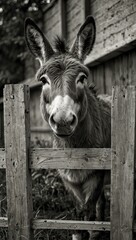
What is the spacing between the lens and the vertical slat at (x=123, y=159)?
7.42 ft

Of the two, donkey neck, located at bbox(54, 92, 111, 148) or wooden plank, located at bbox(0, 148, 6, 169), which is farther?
donkey neck, located at bbox(54, 92, 111, 148)

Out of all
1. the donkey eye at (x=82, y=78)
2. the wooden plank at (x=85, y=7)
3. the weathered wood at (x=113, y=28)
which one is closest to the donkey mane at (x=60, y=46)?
the donkey eye at (x=82, y=78)

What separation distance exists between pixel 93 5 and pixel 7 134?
398 centimetres

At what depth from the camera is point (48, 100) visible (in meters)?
2.71

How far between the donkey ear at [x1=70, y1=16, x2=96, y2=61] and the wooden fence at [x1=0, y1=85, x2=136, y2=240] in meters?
0.95

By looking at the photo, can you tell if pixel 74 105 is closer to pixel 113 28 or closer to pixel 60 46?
pixel 60 46

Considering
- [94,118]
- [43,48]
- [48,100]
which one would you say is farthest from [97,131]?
[43,48]

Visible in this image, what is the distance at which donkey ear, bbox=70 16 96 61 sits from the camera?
2977 millimetres

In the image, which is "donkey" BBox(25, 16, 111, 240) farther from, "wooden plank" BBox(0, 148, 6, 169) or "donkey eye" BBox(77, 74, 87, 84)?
"wooden plank" BBox(0, 148, 6, 169)

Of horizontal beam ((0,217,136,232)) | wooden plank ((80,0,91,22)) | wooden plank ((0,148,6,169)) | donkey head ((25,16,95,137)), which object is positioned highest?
wooden plank ((80,0,91,22))

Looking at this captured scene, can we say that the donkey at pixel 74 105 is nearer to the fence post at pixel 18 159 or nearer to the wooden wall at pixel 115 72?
the fence post at pixel 18 159

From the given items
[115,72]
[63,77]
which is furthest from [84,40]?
[115,72]

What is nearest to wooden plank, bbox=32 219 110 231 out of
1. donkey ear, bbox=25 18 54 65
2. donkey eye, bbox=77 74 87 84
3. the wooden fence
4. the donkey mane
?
the wooden fence

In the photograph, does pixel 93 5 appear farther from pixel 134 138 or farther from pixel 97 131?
pixel 134 138
